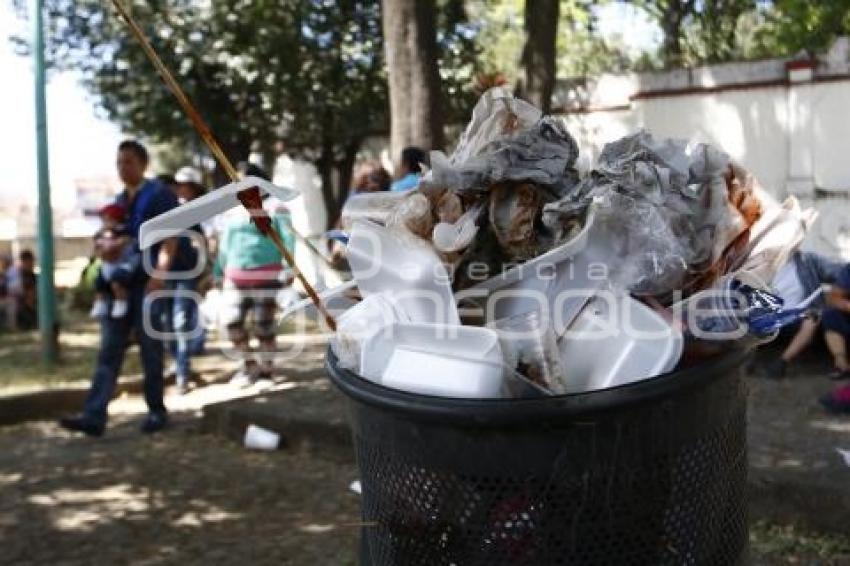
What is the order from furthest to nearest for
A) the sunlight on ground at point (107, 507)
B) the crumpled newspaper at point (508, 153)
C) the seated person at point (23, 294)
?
the seated person at point (23, 294)
the sunlight on ground at point (107, 507)
the crumpled newspaper at point (508, 153)

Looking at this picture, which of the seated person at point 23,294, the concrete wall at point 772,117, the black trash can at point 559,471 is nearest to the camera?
the black trash can at point 559,471

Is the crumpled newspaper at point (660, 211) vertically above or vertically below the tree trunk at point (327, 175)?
below

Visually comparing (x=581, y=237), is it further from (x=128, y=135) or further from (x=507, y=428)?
(x=128, y=135)

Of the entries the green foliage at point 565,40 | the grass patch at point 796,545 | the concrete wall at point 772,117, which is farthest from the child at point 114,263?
the green foliage at point 565,40

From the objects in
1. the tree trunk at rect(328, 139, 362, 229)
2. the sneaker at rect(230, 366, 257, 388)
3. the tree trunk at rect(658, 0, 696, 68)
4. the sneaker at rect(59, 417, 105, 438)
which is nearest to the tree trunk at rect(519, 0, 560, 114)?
the sneaker at rect(230, 366, 257, 388)

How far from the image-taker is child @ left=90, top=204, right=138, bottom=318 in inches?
202

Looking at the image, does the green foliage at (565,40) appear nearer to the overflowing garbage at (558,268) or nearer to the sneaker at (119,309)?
the sneaker at (119,309)

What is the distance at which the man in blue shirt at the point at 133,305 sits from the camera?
16.9ft

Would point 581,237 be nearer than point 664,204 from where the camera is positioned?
Yes

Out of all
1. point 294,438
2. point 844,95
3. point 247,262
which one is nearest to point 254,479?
point 294,438

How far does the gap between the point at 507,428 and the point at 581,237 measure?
376 mm

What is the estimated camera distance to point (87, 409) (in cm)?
522

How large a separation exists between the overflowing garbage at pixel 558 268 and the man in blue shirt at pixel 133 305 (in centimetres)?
358

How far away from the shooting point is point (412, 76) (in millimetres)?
6258
